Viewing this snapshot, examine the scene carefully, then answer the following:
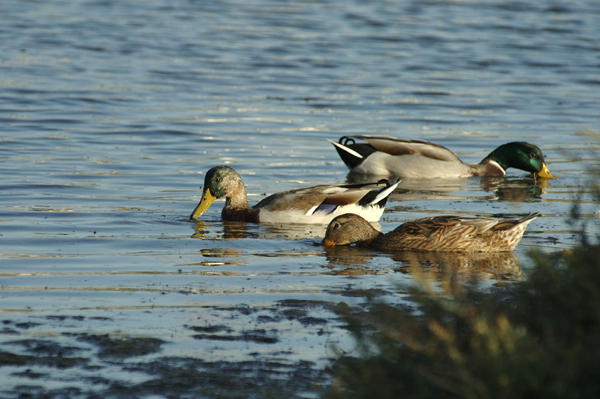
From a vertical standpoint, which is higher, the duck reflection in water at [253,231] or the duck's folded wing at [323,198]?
the duck's folded wing at [323,198]

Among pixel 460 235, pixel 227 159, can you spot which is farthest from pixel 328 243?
pixel 227 159

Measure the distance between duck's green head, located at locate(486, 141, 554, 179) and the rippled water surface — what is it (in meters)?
0.34

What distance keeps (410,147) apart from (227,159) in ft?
9.73

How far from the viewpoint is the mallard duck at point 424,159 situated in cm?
1397

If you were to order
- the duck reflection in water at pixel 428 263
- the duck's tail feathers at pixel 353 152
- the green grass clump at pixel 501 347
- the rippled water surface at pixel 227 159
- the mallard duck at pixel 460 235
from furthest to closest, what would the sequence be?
the duck's tail feathers at pixel 353 152 < the mallard duck at pixel 460 235 < the duck reflection in water at pixel 428 263 < the rippled water surface at pixel 227 159 < the green grass clump at pixel 501 347

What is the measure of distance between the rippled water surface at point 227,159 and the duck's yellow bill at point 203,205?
0.10 m

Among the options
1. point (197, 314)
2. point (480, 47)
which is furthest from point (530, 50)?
point (197, 314)

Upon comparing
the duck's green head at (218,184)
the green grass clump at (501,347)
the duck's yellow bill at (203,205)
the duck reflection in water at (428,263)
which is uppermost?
the green grass clump at (501,347)

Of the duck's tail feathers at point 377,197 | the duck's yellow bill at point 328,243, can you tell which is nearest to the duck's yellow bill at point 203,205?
the duck's tail feathers at point 377,197

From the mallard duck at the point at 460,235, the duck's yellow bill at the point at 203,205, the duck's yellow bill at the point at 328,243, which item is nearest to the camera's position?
the mallard duck at the point at 460,235

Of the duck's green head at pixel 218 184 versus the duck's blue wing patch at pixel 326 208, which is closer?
→ the duck's blue wing patch at pixel 326 208

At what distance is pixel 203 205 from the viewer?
10297mm

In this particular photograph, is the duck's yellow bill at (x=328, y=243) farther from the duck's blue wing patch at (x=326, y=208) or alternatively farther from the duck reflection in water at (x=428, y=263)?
the duck's blue wing patch at (x=326, y=208)

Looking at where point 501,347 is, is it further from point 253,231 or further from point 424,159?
point 424,159
